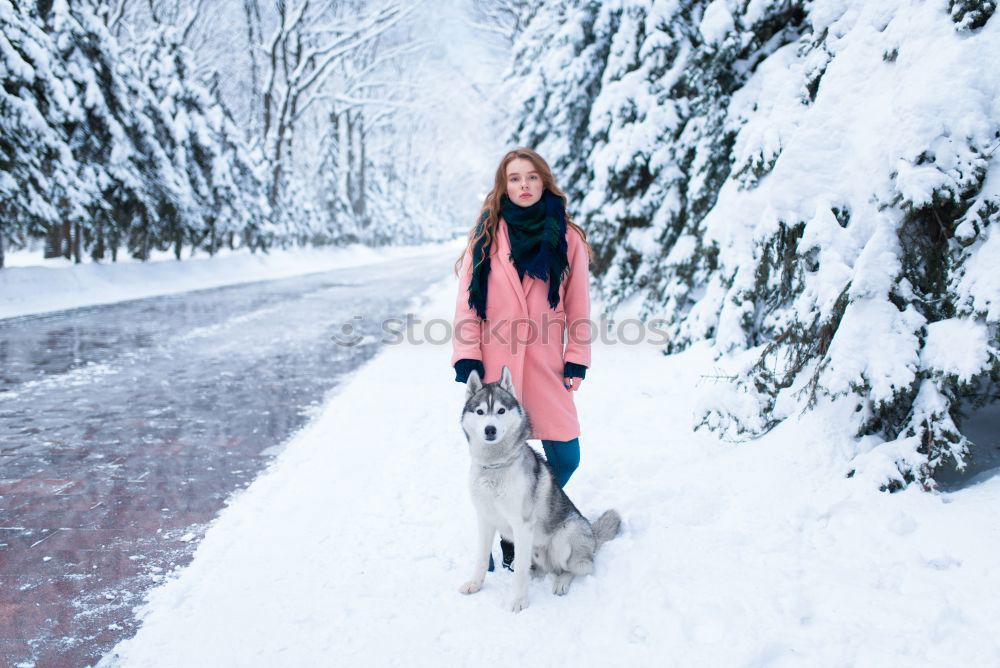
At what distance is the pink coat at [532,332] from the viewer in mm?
3443

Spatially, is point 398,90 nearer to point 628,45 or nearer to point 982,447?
point 628,45

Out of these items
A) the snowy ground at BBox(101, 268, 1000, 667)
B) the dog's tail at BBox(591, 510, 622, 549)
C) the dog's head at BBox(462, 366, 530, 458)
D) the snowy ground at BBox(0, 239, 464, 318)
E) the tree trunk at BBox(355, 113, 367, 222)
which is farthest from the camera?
the tree trunk at BBox(355, 113, 367, 222)

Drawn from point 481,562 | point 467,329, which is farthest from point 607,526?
point 467,329

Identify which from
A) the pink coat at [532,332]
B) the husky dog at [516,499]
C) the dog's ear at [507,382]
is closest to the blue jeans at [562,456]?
the pink coat at [532,332]

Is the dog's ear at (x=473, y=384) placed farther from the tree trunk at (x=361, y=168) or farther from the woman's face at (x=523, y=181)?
the tree trunk at (x=361, y=168)

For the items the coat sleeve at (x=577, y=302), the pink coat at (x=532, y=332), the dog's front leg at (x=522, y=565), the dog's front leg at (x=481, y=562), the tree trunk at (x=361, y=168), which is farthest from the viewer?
the tree trunk at (x=361, y=168)

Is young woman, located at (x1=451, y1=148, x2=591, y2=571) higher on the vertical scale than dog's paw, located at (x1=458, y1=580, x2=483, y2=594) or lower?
higher

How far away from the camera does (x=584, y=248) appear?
3635 millimetres

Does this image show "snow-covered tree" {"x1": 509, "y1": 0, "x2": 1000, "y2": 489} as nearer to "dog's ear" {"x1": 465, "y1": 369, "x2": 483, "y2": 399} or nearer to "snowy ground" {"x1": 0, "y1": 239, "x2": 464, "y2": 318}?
"dog's ear" {"x1": 465, "y1": 369, "x2": 483, "y2": 399}

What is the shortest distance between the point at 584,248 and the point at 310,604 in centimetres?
245

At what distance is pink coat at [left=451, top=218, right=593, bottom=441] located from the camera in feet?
11.3

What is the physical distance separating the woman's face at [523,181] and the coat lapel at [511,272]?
0.20m

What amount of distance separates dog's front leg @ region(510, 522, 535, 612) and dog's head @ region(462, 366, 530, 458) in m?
0.44

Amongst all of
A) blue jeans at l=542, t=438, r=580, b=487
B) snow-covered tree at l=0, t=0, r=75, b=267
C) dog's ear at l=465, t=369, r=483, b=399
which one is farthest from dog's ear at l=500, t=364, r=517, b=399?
snow-covered tree at l=0, t=0, r=75, b=267
